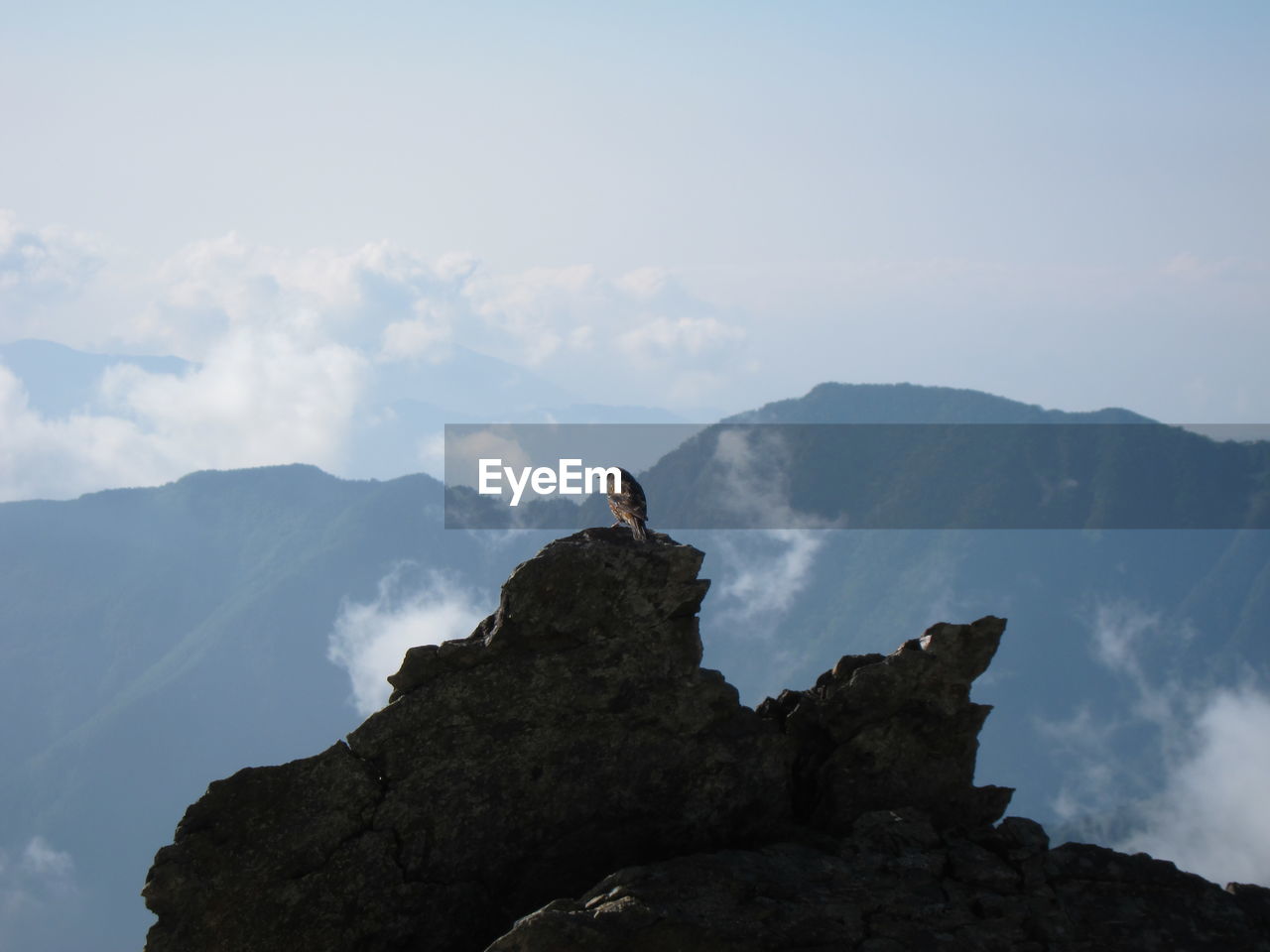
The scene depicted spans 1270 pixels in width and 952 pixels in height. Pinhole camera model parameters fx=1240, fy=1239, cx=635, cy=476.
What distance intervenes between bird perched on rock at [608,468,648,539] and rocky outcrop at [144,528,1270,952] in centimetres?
31

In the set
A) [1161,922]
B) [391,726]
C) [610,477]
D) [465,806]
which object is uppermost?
[610,477]

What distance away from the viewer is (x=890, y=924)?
14727mm

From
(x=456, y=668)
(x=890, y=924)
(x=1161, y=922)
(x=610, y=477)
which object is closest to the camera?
(x=890, y=924)

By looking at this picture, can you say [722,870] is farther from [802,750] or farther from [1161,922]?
[1161,922]

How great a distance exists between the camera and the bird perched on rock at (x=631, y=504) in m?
18.0

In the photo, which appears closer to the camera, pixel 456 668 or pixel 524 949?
pixel 524 949

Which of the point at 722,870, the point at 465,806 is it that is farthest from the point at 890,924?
the point at 465,806

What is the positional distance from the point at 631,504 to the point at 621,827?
4.57 metres

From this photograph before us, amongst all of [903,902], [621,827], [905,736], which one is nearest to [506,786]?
[621,827]

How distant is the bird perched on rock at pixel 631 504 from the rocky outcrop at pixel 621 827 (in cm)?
31

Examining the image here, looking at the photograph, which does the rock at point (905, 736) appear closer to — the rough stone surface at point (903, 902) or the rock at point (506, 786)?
the rock at point (506, 786)

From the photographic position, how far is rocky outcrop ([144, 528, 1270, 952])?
1488 cm

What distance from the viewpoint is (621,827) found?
16.7 meters

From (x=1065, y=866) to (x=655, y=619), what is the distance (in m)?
6.36
